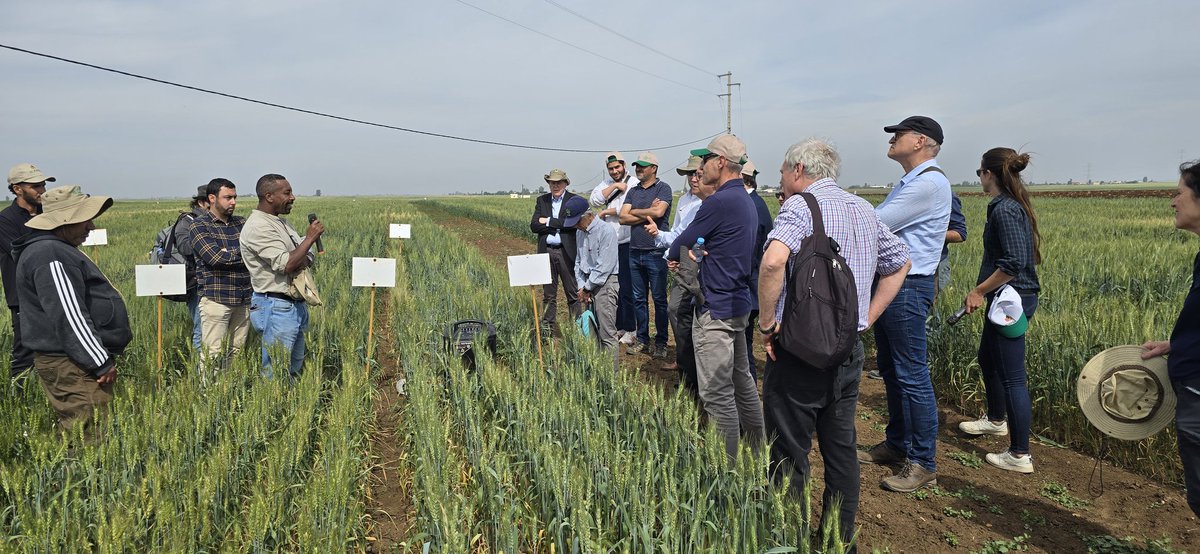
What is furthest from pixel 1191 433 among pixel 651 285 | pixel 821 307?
pixel 651 285

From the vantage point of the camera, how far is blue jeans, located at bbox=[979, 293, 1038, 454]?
3.17 m

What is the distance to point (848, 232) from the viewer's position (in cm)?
232

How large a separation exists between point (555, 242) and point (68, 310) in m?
3.79

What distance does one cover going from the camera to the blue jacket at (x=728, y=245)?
10.0 ft

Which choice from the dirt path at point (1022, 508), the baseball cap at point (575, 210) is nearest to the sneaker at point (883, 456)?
the dirt path at point (1022, 508)

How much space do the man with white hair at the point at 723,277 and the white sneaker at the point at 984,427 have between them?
5.68 ft

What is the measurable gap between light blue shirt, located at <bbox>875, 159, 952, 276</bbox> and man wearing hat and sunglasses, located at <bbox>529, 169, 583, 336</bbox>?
323 cm

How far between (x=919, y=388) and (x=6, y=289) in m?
5.33

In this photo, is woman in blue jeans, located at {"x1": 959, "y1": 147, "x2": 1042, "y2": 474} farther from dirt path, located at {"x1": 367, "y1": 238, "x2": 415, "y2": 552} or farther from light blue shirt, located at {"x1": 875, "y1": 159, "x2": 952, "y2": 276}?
dirt path, located at {"x1": 367, "y1": 238, "x2": 415, "y2": 552}

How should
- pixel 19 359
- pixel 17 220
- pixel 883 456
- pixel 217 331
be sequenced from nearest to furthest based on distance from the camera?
pixel 883 456 → pixel 19 359 → pixel 17 220 → pixel 217 331

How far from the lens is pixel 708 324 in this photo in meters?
3.15

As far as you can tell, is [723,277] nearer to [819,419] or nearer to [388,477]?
[819,419]

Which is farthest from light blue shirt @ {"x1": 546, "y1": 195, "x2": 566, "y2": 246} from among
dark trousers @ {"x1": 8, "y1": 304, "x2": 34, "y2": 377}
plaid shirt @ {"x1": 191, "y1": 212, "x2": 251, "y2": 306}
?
dark trousers @ {"x1": 8, "y1": 304, "x2": 34, "y2": 377}

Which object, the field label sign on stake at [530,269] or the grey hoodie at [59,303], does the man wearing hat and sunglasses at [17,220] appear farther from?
the field label sign on stake at [530,269]
